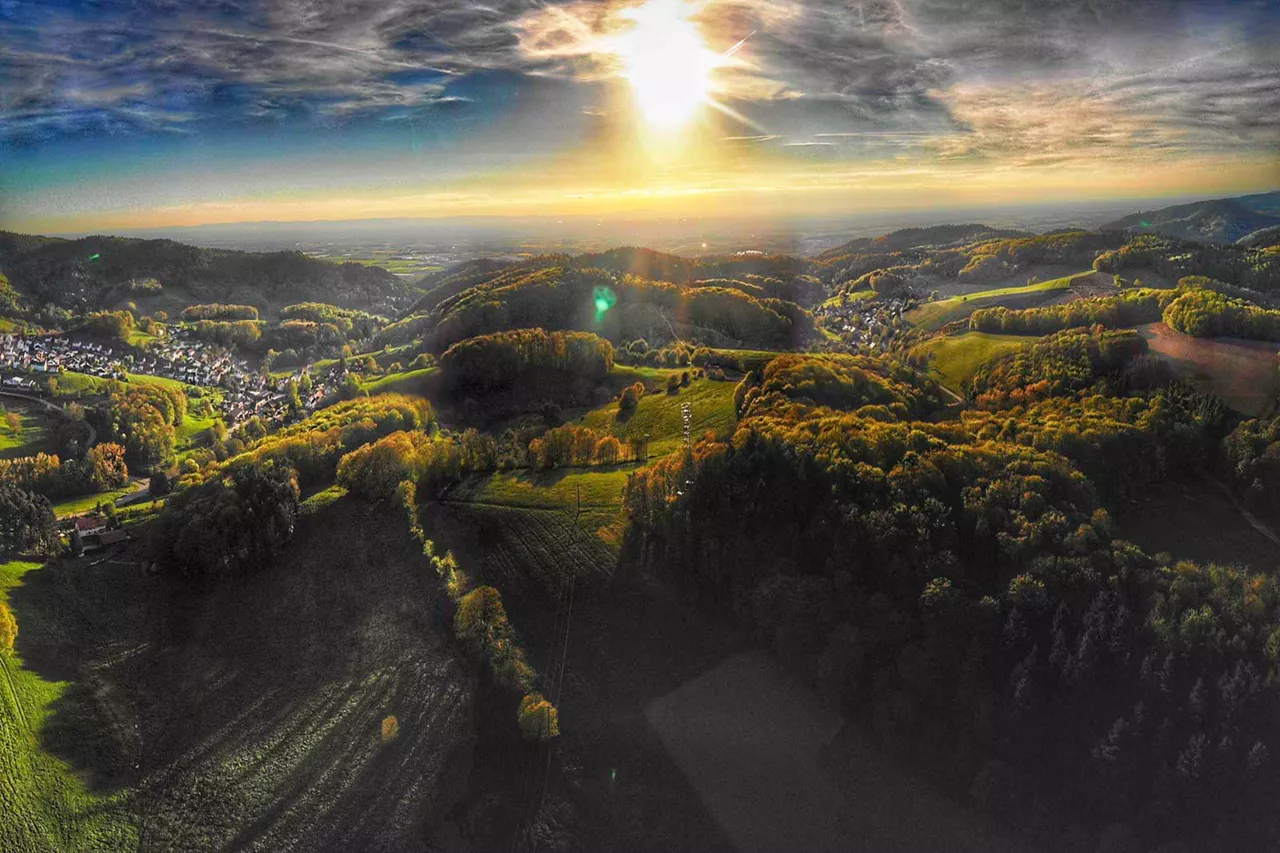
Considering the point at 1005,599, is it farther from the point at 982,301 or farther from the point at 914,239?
the point at 914,239

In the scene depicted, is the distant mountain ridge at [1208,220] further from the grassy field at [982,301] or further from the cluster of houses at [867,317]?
the cluster of houses at [867,317]

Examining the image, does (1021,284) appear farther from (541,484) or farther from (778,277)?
(541,484)

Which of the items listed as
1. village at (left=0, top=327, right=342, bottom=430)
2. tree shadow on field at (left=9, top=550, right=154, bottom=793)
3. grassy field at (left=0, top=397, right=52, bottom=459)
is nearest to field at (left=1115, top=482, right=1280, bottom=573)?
tree shadow on field at (left=9, top=550, right=154, bottom=793)

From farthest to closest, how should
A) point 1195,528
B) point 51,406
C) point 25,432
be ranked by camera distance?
point 51,406, point 25,432, point 1195,528

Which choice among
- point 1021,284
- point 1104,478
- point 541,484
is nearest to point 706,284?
point 1021,284

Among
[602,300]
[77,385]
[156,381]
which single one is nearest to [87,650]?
[77,385]

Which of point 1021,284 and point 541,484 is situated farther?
point 1021,284
